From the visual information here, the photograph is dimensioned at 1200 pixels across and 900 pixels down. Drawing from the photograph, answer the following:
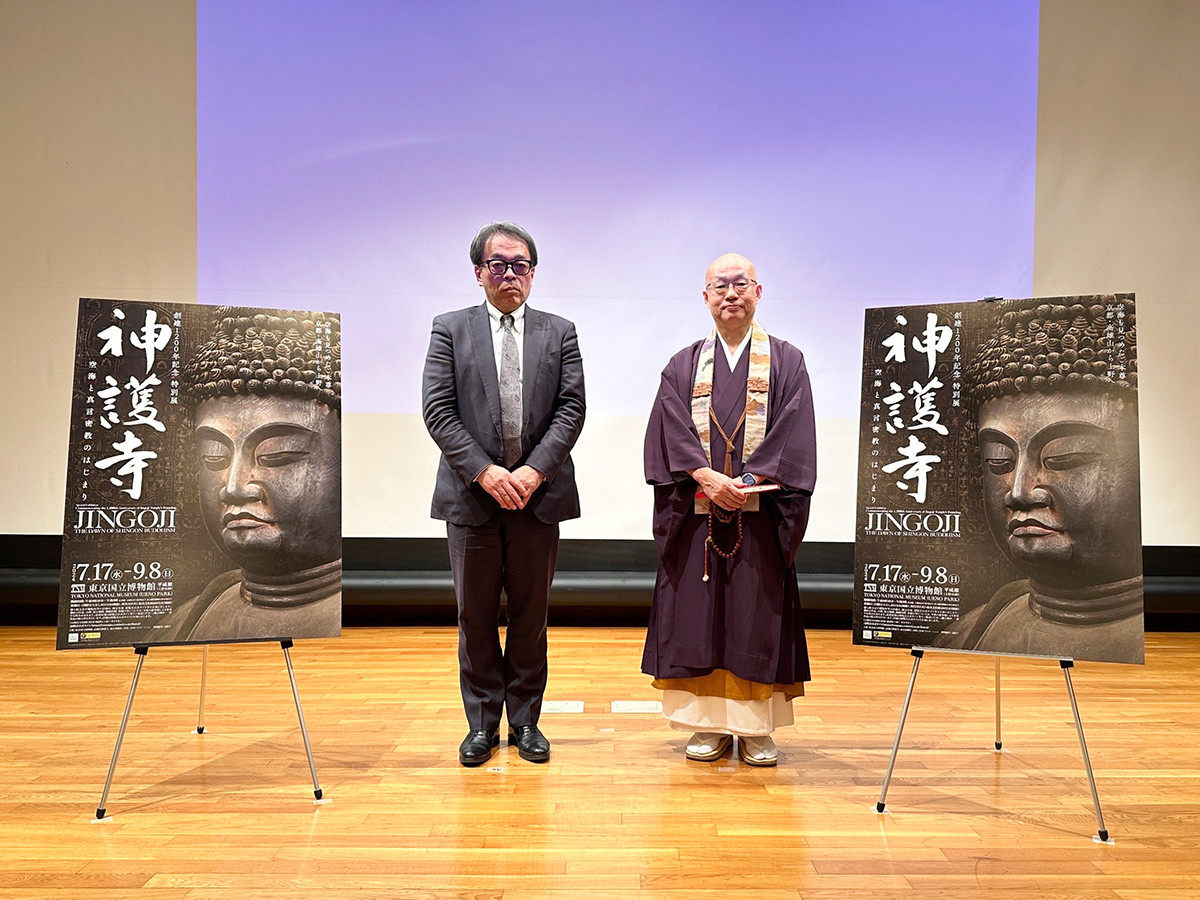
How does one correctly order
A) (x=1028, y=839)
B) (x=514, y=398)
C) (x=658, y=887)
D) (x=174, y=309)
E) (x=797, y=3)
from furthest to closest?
(x=797, y=3) < (x=514, y=398) < (x=174, y=309) < (x=1028, y=839) < (x=658, y=887)

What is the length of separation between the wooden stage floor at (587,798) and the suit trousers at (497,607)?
0.60 ft

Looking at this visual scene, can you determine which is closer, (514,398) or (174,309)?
(174,309)

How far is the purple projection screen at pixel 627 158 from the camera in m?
5.21

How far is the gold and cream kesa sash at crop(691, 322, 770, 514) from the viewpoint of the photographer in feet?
9.52

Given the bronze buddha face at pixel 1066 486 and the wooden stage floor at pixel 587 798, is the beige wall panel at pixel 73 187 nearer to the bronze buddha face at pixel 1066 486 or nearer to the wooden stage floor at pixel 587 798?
the wooden stage floor at pixel 587 798

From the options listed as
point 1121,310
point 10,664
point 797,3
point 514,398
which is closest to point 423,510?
point 10,664

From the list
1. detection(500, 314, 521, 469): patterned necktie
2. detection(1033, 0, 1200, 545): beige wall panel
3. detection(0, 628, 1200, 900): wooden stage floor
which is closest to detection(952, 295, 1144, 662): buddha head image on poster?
detection(0, 628, 1200, 900): wooden stage floor

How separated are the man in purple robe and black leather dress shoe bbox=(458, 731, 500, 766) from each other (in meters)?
0.54

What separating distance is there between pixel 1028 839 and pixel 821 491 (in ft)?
10.2

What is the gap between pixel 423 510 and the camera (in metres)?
5.40

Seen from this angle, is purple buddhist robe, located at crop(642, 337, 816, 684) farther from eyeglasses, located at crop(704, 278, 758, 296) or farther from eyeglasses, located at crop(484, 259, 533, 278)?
eyeglasses, located at crop(484, 259, 533, 278)

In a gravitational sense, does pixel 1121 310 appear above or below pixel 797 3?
below

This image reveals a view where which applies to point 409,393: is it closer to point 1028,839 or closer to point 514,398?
point 514,398

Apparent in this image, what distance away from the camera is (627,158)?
5250mm
